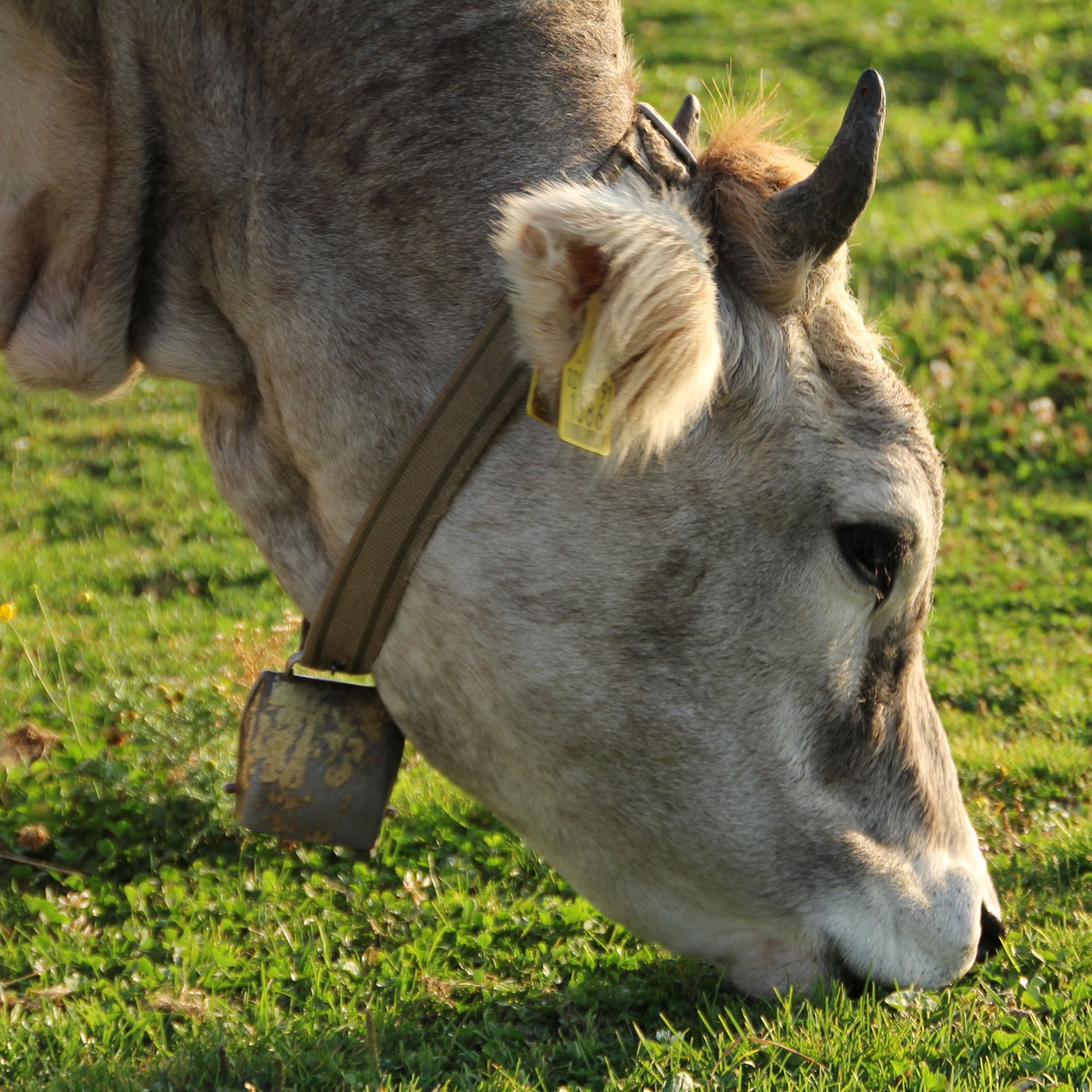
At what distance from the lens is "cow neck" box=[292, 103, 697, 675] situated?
2.62 meters

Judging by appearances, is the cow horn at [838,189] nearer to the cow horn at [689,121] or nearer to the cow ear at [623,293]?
the cow ear at [623,293]

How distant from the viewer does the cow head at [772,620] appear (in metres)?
2.64

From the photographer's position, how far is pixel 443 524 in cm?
269

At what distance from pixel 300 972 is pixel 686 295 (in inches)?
74.3

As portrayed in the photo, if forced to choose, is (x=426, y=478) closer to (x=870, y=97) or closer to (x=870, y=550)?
(x=870, y=550)

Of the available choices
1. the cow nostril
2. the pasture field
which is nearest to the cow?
the cow nostril

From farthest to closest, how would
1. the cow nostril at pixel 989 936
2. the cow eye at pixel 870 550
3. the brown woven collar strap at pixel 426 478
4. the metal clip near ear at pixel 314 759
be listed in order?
the cow nostril at pixel 989 936, the metal clip near ear at pixel 314 759, the cow eye at pixel 870 550, the brown woven collar strap at pixel 426 478

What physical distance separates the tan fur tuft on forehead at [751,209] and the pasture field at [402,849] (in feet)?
1.32

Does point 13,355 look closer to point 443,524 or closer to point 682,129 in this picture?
point 443,524

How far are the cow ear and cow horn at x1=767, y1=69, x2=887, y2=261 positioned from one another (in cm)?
27

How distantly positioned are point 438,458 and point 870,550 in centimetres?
87

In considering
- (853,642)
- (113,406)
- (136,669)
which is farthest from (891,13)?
(853,642)

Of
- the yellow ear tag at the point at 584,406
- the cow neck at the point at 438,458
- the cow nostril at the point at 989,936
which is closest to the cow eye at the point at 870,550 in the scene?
the yellow ear tag at the point at 584,406

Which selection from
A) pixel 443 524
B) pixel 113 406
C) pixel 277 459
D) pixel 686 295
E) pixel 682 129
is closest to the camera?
pixel 686 295
